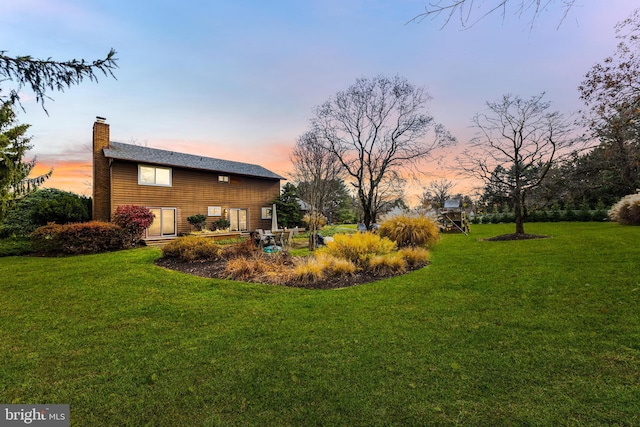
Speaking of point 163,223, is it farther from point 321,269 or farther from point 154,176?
point 321,269

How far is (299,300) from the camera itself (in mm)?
4574

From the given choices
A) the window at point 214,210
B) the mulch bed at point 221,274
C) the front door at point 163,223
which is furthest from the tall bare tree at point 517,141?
the front door at point 163,223

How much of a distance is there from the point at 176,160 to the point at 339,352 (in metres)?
17.9

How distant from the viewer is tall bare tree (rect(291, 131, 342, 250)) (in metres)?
11.8

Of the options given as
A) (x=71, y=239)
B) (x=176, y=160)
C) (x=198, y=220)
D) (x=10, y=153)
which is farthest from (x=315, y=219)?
(x=176, y=160)

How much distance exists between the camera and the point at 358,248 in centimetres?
700

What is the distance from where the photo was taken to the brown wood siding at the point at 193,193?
1491 cm

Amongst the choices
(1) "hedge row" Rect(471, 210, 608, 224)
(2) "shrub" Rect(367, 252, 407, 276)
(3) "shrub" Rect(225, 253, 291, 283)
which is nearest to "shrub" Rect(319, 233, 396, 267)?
(2) "shrub" Rect(367, 252, 407, 276)

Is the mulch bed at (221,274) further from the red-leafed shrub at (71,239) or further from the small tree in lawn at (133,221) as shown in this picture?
the small tree in lawn at (133,221)

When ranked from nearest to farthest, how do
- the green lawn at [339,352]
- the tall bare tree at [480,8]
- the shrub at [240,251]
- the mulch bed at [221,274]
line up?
the green lawn at [339,352] < the tall bare tree at [480,8] < the mulch bed at [221,274] < the shrub at [240,251]

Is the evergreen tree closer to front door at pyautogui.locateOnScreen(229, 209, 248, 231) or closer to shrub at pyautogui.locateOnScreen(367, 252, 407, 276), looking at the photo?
shrub at pyautogui.locateOnScreen(367, 252, 407, 276)

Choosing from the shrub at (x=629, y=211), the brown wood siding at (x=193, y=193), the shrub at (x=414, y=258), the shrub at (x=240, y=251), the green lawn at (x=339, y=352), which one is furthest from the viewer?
the brown wood siding at (x=193, y=193)

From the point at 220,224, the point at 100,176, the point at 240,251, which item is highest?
the point at 100,176

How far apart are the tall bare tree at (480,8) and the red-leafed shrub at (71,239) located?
40.1ft
